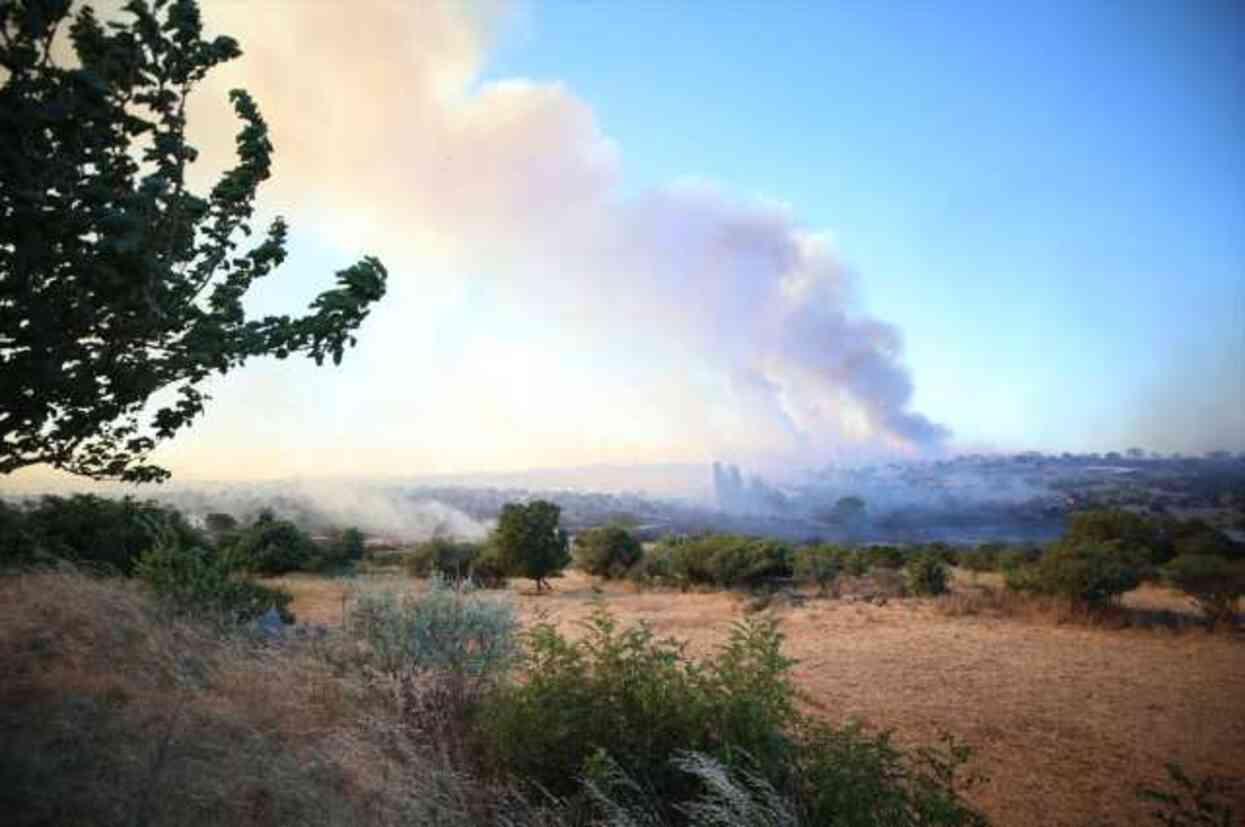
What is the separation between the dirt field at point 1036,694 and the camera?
8781mm

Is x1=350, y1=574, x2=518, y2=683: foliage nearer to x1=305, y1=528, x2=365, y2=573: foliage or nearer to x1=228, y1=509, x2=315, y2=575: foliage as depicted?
x1=305, y1=528, x2=365, y2=573: foliage

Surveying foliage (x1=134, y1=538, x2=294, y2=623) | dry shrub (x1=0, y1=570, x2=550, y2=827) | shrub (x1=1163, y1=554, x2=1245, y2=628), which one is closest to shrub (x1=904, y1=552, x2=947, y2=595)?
shrub (x1=1163, y1=554, x2=1245, y2=628)

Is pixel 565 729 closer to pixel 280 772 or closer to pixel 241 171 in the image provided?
pixel 280 772

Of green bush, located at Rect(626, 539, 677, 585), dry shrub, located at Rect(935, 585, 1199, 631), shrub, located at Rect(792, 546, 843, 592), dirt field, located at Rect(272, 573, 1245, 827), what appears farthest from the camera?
green bush, located at Rect(626, 539, 677, 585)

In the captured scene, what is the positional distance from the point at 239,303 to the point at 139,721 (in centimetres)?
399

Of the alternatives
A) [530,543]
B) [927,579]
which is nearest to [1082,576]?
[927,579]

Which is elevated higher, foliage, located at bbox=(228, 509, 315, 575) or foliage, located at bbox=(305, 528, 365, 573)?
foliage, located at bbox=(228, 509, 315, 575)

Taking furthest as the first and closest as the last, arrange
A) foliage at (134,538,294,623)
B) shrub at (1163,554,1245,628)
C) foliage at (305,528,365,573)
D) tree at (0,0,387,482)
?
foliage at (305,528,365,573) < shrub at (1163,554,1245,628) < foliage at (134,538,294,623) < tree at (0,0,387,482)

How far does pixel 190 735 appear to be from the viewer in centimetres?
595

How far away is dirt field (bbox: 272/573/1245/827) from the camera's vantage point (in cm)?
878

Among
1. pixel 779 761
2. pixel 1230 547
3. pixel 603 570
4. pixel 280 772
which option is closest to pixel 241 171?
pixel 280 772

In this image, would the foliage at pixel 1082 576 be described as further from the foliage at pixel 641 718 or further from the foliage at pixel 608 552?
the foliage at pixel 608 552

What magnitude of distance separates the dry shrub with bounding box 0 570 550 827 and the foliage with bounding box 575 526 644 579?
3369cm

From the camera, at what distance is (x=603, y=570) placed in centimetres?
Answer: 4306
